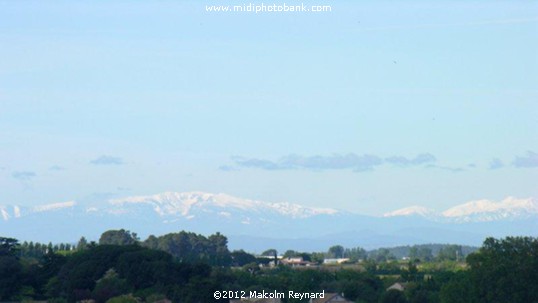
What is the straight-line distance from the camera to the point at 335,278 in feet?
313

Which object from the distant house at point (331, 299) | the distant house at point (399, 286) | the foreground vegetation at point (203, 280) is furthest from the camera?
the distant house at point (399, 286)

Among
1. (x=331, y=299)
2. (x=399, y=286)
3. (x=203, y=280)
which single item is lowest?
(x=331, y=299)

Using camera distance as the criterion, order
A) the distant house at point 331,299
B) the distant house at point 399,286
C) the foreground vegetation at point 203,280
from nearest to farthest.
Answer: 1. the foreground vegetation at point 203,280
2. the distant house at point 331,299
3. the distant house at point 399,286

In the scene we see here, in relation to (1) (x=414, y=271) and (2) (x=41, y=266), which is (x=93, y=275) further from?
(1) (x=414, y=271)

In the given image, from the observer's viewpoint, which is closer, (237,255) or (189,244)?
(237,255)

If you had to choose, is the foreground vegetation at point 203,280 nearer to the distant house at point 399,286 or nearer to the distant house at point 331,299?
the distant house at point 399,286

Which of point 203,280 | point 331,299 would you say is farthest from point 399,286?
point 203,280

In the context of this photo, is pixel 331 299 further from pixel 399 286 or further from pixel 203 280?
pixel 399 286

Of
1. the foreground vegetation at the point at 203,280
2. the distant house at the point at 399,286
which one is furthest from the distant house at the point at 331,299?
the distant house at the point at 399,286

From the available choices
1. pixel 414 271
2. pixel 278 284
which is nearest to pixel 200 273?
pixel 278 284

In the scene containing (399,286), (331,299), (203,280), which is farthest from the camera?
(399,286)

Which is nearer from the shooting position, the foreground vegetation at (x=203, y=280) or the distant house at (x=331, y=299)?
the foreground vegetation at (x=203, y=280)

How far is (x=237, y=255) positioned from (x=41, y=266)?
2044 inches

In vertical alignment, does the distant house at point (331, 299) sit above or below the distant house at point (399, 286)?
below
